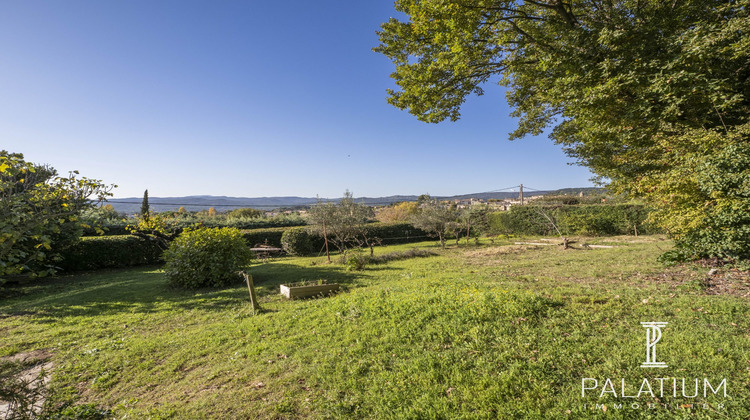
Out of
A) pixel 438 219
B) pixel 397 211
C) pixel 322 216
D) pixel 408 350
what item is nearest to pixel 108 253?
pixel 322 216

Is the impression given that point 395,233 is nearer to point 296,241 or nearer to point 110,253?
point 296,241

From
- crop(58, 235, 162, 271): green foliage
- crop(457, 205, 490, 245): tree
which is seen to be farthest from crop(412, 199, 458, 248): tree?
crop(58, 235, 162, 271): green foliage

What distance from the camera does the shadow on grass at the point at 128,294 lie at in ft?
22.5

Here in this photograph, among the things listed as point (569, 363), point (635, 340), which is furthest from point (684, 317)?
point (569, 363)

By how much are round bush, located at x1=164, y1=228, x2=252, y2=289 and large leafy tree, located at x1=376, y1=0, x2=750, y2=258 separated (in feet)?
22.2

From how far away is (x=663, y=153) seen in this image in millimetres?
7484

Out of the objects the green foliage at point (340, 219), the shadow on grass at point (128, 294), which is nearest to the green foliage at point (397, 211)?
the green foliage at point (340, 219)

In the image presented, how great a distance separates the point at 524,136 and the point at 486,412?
1157cm

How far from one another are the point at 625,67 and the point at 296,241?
15.1 meters

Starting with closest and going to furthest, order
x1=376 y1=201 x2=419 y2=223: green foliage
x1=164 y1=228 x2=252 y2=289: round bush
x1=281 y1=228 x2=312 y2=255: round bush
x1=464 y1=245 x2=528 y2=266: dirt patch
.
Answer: x1=164 y1=228 x2=252 y2=289: round bush → x1=464 y1=245 x2=528 y2=266: dirt patch → x1=281 y1=228 x2=312 y2=255: round bush → x1=376 y1=201 x2=419 y2=223: green foliage

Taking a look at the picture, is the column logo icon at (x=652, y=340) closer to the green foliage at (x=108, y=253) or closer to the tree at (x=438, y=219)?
the tree at (x=438, y=219)

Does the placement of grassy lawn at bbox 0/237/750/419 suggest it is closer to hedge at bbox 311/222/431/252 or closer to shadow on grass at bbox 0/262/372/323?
shadow on grass at bbox 0/262/372/323

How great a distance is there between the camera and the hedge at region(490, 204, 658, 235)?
17.9 meters

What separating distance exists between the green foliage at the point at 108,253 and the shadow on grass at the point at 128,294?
1033 mm
